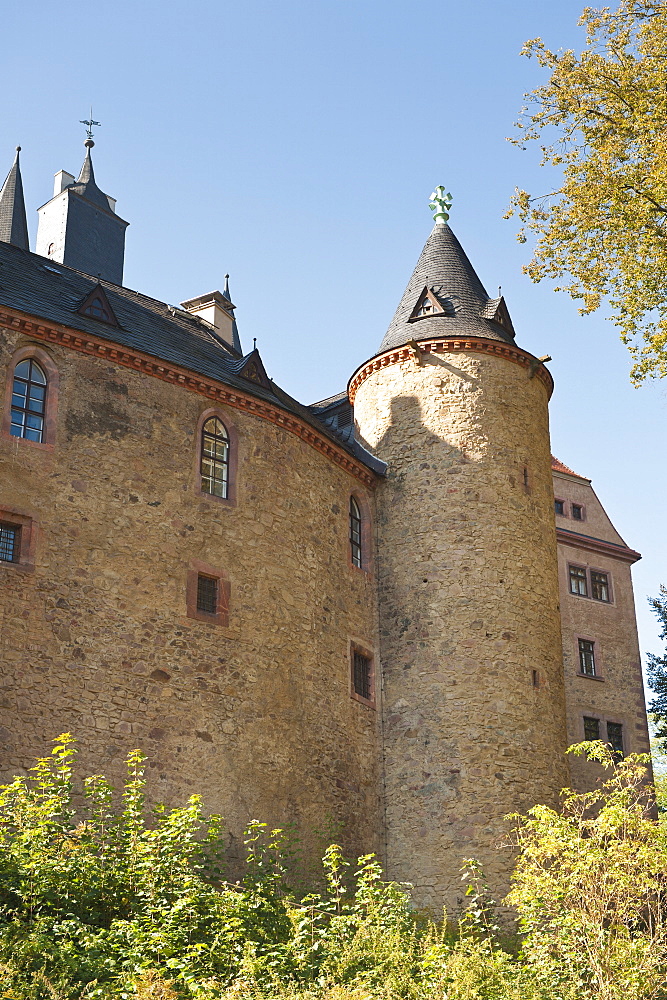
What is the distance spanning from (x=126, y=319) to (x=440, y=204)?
1059cm

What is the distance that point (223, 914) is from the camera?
13.5 metres

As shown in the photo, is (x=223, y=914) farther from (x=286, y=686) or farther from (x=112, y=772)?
(x=286, y=686)

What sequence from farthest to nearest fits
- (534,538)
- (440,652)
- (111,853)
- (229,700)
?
1. (534,538)
2. (440,652)
3. (229,700)
4. (111,853)

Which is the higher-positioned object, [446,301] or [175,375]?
[446,301]

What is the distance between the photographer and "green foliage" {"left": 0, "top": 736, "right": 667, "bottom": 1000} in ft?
Answer: 38.7

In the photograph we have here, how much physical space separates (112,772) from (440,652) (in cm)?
757

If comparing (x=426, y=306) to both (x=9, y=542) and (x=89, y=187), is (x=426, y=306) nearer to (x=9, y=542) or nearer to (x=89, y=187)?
(x=9, y=542)

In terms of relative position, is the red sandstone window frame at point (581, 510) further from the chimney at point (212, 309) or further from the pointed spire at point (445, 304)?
the chimney at point (212, 309)

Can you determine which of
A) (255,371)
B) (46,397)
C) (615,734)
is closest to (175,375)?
(46,397)

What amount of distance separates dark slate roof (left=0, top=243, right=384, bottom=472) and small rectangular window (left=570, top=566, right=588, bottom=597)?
8105mm

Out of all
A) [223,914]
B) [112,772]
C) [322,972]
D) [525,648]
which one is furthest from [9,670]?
[525,648]

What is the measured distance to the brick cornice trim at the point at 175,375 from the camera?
18.6 meters

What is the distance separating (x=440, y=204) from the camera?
28859 mm

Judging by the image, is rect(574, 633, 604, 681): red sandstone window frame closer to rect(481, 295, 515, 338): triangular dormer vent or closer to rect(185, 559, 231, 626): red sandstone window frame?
rect(481, 295, 515, 338): triangular dormer vent
